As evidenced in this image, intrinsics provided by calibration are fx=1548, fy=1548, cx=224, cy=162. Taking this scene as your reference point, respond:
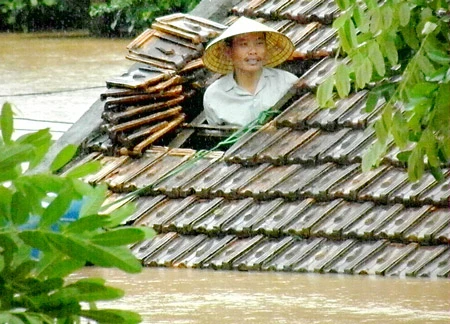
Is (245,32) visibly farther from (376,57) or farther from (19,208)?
(19,208)

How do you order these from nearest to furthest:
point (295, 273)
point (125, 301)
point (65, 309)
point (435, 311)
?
point (65, 309) < point (435, 311) < point (125, 301) < point (295, 273)

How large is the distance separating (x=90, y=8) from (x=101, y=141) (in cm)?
1158

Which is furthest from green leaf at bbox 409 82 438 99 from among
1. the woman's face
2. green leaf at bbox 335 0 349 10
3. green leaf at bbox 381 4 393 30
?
the woman's face

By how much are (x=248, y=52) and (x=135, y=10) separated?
10.9 metres

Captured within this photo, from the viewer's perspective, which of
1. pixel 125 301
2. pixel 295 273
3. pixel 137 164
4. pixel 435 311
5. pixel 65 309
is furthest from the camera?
pixel 137 164

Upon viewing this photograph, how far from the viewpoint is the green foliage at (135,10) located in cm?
1950

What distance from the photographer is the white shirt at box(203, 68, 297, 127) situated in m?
8.91

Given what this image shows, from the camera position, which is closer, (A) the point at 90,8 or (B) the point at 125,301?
(B) the point at 125,301

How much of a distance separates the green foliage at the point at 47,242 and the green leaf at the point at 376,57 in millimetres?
2294

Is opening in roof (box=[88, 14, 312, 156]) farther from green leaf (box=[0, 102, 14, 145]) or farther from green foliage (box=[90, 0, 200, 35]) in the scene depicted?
green foliage (box=[90, 0, 200, 35])

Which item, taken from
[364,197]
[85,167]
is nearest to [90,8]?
[364,197]

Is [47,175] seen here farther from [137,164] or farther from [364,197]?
[137,164]

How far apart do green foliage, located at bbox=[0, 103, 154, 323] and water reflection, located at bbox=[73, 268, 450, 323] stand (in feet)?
9.19

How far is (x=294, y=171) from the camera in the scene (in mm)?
8320
